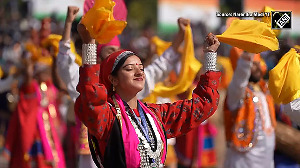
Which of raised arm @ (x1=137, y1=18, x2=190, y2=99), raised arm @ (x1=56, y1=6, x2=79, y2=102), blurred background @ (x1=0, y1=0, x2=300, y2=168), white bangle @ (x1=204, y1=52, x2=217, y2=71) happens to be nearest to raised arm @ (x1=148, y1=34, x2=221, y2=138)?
white bangle @ (x1=204, y1=52, x2=217, y2=71)

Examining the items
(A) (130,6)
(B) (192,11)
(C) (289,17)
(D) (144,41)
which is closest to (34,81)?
(C) (289,17)

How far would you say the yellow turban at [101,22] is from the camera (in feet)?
12.0

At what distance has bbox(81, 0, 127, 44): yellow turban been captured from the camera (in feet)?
12.0

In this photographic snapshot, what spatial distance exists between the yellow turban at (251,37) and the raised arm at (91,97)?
3.09 feet

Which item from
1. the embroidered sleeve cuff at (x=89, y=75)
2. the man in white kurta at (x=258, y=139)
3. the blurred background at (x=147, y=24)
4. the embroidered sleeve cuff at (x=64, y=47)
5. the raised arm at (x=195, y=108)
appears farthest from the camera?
the blurred background at (x=147, y=24)

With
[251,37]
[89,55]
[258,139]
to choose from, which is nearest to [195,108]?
[251,37]

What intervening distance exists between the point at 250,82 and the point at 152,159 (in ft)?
9.04

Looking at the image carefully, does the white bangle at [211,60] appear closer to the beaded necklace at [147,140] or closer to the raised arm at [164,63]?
the beaded necklace at [147,140]

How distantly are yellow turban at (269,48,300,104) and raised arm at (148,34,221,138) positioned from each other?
1.50ft

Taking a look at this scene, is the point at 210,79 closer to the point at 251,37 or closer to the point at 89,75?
the point at 251,37

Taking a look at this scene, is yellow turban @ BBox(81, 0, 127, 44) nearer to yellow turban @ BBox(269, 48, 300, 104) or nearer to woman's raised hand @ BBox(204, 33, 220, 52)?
woman's raised hand @ BBox(204, 33, 220, 52)

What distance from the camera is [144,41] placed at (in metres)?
16.8

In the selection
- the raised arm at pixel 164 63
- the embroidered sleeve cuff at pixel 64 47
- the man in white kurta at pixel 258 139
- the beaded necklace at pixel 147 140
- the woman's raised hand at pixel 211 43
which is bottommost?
the man in white kurta at pixel 258 139

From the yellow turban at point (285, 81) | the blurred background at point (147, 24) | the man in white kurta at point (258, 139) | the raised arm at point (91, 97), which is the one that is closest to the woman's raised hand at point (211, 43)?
the yellow turban at point (285, 81)
